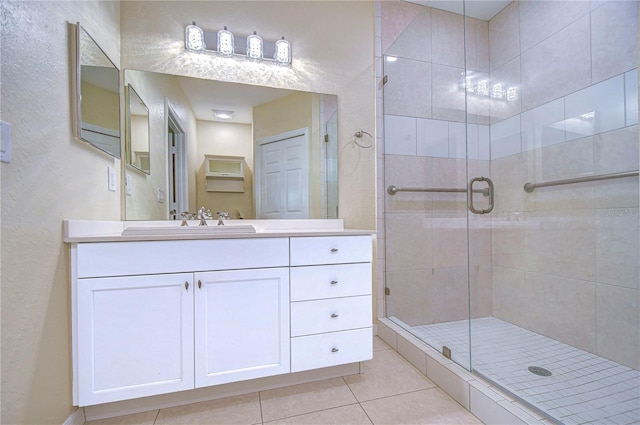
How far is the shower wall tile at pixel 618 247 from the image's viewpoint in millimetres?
1320

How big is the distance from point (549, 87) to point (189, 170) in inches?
94.8

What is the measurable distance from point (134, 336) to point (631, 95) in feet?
8.55

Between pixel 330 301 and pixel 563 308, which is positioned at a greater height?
pixel 330 301

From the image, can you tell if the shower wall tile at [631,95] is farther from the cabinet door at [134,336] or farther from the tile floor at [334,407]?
the cabinet door at [134,336]

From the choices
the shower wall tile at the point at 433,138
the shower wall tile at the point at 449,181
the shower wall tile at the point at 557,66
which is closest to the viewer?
the shower wall tile at the point at 557,66

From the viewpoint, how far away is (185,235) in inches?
47.4

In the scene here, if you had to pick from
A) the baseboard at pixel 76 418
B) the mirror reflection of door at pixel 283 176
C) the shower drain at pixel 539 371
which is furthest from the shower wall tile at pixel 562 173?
the baseboard at pixel 76 418

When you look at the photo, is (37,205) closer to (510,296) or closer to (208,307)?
(208,307)

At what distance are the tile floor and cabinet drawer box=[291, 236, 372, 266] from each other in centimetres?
67

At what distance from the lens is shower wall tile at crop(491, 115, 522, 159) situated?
1.92m

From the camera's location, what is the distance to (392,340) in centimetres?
187

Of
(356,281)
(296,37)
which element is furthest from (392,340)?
(296,37)

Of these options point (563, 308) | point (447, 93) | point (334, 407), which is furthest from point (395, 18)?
point (334, 407)

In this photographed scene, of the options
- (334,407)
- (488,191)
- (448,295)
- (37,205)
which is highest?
(488,191)
